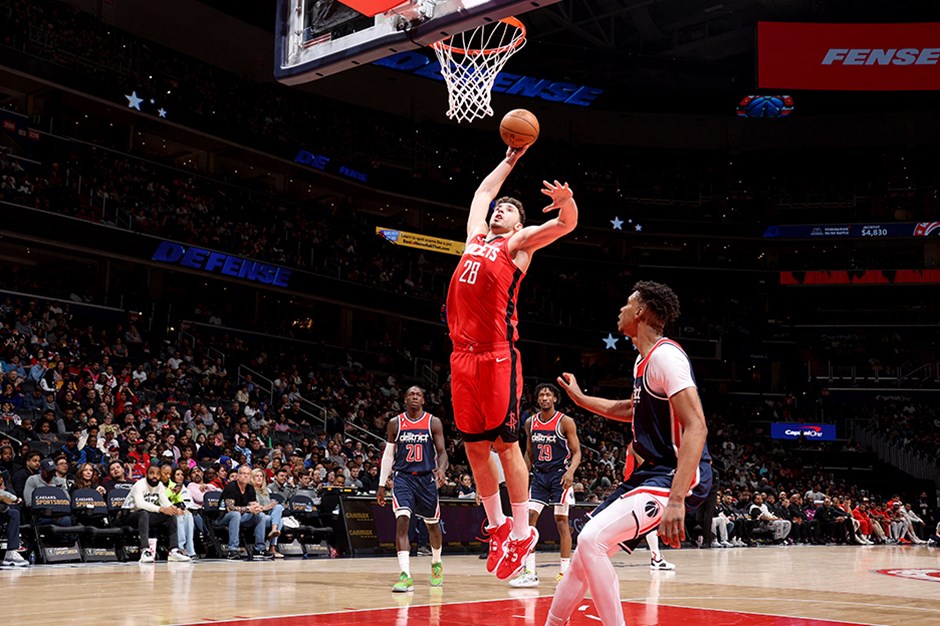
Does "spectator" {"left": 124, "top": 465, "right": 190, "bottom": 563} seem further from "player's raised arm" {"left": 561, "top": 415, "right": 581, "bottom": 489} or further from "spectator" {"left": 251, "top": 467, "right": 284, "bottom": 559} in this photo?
"player's raised arm" {"left": 561, "top": 415, "right": 581, "bottom": 489}

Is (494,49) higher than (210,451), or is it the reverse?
(494,49)

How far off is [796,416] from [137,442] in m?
29.8

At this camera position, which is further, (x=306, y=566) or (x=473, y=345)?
(x=306, y=566)

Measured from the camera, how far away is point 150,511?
13469 mm

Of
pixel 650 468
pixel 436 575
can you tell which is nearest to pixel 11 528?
pixel 436 575

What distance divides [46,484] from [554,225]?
9.51 m

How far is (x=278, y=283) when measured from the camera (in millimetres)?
28766

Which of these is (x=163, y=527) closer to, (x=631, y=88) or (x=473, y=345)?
(x=473, y=345)

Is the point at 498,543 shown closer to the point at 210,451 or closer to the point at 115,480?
the point at 115,480

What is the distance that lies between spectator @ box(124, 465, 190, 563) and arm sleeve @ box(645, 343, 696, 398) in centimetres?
1022

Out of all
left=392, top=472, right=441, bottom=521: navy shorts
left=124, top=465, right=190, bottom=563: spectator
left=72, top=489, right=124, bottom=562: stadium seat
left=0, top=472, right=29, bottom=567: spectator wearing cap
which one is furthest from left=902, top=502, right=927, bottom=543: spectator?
left=0, top=472, right=29, bottom=567: spectator wearing cap

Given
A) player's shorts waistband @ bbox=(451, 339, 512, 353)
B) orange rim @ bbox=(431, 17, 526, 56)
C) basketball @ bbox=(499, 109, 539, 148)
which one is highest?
orange rim @ bbox=(431, 17, 526, 56)

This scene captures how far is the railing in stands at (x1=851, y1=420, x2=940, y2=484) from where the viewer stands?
116ft

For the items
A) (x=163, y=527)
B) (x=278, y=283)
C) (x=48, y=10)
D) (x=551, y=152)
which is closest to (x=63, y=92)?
(x=48, y=10)
